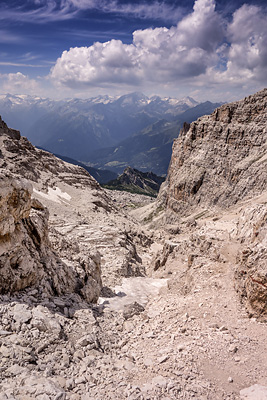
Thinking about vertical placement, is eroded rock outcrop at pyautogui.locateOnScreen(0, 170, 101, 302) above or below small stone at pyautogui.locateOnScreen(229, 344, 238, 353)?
above

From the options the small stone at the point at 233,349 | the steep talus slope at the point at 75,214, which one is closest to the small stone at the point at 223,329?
the small stone at the point at 233,349

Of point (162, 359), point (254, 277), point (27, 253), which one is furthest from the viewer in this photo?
point (27, 253)

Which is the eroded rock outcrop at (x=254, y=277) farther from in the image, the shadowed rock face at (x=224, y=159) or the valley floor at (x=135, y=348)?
the shadowed rock face at (x=224, y=159)

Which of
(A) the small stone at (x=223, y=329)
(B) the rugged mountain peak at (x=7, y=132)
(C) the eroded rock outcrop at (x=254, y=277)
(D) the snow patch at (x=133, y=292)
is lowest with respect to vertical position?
(D) the snow patch at (x=133, y=292)

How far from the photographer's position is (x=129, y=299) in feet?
65.3

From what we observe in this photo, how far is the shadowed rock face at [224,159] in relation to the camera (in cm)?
6731

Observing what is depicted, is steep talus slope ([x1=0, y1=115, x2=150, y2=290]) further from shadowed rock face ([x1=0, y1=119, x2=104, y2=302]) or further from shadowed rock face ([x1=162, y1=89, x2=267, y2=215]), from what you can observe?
shadowed rock face ([x1=162, y1=89, x2=267, y2=215])

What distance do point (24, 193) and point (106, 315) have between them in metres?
8.44

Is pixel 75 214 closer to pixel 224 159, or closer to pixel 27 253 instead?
pixel 27 253

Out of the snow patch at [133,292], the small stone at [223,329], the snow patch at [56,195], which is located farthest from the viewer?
the snow patch at [56,195]

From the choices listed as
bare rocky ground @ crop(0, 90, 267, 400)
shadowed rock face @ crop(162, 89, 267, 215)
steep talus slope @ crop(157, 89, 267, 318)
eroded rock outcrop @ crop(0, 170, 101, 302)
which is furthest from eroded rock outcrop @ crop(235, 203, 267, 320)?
shadowed rock face @ crop(162, 89, 267, 215)

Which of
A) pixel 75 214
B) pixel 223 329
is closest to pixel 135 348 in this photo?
pixel 223 329

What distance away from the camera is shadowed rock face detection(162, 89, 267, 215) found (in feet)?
221

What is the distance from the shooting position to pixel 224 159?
75.7 meters
